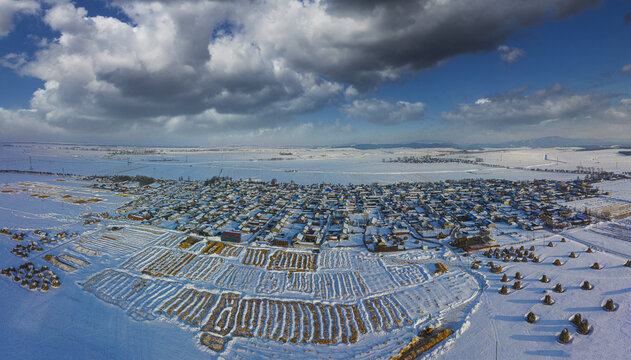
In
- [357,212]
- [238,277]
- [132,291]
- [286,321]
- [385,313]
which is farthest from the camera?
[357,212]

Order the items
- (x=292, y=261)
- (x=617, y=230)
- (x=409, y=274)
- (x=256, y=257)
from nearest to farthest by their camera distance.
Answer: (x=409, y=274) < (x=292, y=261) < (x=256, y=257) < (x=617, y=230)

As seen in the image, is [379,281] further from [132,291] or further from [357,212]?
[357,212]

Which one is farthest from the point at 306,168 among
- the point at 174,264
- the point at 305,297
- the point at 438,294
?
the point at 438,294

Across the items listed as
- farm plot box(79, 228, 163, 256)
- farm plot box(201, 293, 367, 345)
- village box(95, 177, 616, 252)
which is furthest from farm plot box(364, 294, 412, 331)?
farm plot box(79, 228, 163, 256)

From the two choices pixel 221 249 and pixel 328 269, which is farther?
pixel 221 249

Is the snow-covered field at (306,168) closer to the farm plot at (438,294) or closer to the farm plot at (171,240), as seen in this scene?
the farm plot at (171,240)

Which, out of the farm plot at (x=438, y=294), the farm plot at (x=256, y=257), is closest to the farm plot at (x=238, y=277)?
the farm plot at (x=256, y=257)

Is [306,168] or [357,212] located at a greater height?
[306,168]

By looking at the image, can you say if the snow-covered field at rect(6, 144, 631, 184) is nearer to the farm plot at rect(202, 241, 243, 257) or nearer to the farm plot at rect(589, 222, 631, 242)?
the farm plot at rect(589, 222, 631, 242)
